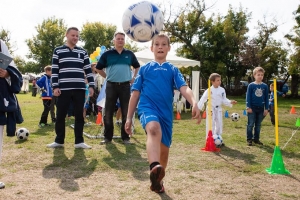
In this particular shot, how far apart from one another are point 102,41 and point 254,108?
56010 millimetres

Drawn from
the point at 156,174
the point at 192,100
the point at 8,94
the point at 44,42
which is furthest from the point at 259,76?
the point at 44,42

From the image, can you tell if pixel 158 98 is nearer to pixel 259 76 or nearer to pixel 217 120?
pixel 217 120

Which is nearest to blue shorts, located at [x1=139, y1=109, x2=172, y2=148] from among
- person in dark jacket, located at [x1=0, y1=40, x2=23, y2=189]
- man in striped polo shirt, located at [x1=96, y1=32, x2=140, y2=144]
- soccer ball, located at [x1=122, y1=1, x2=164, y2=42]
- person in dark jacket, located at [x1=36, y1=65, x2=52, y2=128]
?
person in dark jacket, located at [x1=0, y1=40, x2=23, y2=189]

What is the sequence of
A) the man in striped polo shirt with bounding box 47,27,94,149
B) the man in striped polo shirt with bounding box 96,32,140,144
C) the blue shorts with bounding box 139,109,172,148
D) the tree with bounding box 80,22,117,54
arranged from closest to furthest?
1. the blue shorts with bounding box 139,109,172,148
2. the man in striped polo shirt with bounding box 47,27,94,149
3. the man in striped polo shirt with bounding box 96,32,140,144
4. the tree with bounding box 80,22,117,54

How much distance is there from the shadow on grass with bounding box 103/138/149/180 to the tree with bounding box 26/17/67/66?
4832 centimetres

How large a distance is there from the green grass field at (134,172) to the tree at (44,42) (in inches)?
1868

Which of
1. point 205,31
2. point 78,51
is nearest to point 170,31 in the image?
→ point 205,31

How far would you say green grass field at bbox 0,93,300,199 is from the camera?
3.73m

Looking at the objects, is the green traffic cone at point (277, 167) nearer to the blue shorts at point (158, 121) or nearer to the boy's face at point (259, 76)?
the blue shorts at point (158, 121)

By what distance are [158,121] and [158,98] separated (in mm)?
290

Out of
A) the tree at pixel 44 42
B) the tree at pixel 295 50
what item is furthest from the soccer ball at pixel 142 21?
the tree at pixel 44 42

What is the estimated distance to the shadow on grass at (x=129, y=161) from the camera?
15.2 ft

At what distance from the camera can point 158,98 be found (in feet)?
12.0

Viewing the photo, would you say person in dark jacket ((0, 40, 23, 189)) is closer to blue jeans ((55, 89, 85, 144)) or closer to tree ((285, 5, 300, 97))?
blue jeans ((55, 89, 85, 144))
